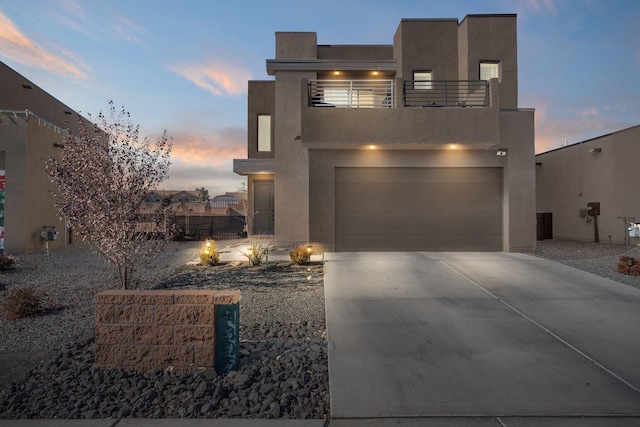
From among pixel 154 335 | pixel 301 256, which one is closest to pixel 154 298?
pixel 154 335

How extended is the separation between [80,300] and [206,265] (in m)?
3.62

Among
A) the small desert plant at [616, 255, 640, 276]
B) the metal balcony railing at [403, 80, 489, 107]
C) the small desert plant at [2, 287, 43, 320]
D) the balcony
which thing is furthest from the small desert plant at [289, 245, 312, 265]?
the small desert plant at [616, 255, 640, 276]

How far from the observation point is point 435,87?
49.4 feet

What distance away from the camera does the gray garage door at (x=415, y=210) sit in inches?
509

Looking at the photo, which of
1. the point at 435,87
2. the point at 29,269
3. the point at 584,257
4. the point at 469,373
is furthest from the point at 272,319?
the point at 435,87

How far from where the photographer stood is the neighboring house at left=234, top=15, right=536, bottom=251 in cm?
1200

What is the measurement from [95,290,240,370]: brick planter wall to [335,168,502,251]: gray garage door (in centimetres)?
907

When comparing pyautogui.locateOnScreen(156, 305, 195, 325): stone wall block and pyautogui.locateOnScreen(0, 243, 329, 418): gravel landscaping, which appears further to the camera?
pyautogui.locateOnScreen(156, 305, 195, 325): stone wall block

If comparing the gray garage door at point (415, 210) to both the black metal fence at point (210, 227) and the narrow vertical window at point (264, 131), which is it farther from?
the black metal fence at point (210, 227)

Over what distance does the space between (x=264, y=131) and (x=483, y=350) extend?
55.8 ft

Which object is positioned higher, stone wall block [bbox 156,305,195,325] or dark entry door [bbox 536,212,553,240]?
dark entry door [bbox 536,212,553,240]

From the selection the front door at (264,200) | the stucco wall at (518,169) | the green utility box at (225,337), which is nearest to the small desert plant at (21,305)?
the green utility box at (225,337)

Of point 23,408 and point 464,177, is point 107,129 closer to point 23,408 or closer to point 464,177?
point 23,408

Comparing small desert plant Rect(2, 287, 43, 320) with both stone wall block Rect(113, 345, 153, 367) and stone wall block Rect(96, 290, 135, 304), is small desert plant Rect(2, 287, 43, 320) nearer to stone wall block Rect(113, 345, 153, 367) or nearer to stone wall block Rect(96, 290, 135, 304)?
stone wall block Rect(96, 290, 135, 304)
